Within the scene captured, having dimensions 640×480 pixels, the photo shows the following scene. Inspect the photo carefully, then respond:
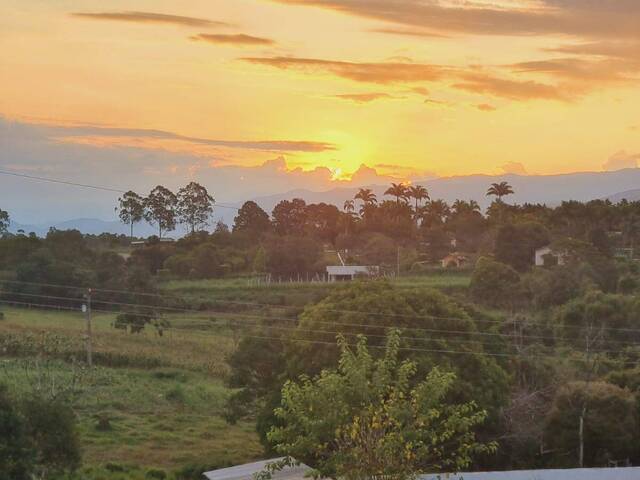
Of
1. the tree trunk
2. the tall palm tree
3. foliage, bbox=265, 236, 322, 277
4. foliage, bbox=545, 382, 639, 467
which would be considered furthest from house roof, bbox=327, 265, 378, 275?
the tree trunk

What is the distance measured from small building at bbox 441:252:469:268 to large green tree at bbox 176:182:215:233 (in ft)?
124

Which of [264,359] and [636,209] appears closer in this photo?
[264,359]

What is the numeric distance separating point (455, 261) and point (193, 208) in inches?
1583

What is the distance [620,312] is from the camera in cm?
4144

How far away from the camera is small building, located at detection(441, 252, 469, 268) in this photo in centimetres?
6944

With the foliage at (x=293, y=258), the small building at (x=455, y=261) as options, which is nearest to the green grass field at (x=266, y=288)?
the foliage at (x=293, y=258)

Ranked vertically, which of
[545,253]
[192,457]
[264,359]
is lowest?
[192,457]

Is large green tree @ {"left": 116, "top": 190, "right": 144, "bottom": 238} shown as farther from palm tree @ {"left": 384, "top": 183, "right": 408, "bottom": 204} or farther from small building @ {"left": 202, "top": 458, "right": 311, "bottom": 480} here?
small building @ {"left": 202, "top": 458, "right": 311, "bottom": 480}

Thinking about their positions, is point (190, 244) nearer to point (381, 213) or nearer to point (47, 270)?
point (47, 270)

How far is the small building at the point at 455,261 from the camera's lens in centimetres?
6944

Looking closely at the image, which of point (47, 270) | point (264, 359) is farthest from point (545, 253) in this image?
point (264, 359)

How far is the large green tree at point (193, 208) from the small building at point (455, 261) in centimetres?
3766

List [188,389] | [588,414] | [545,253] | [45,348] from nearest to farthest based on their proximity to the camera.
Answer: [588,414] → [188,389] → [45,348] → [545,253]

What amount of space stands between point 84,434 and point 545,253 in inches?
1607
